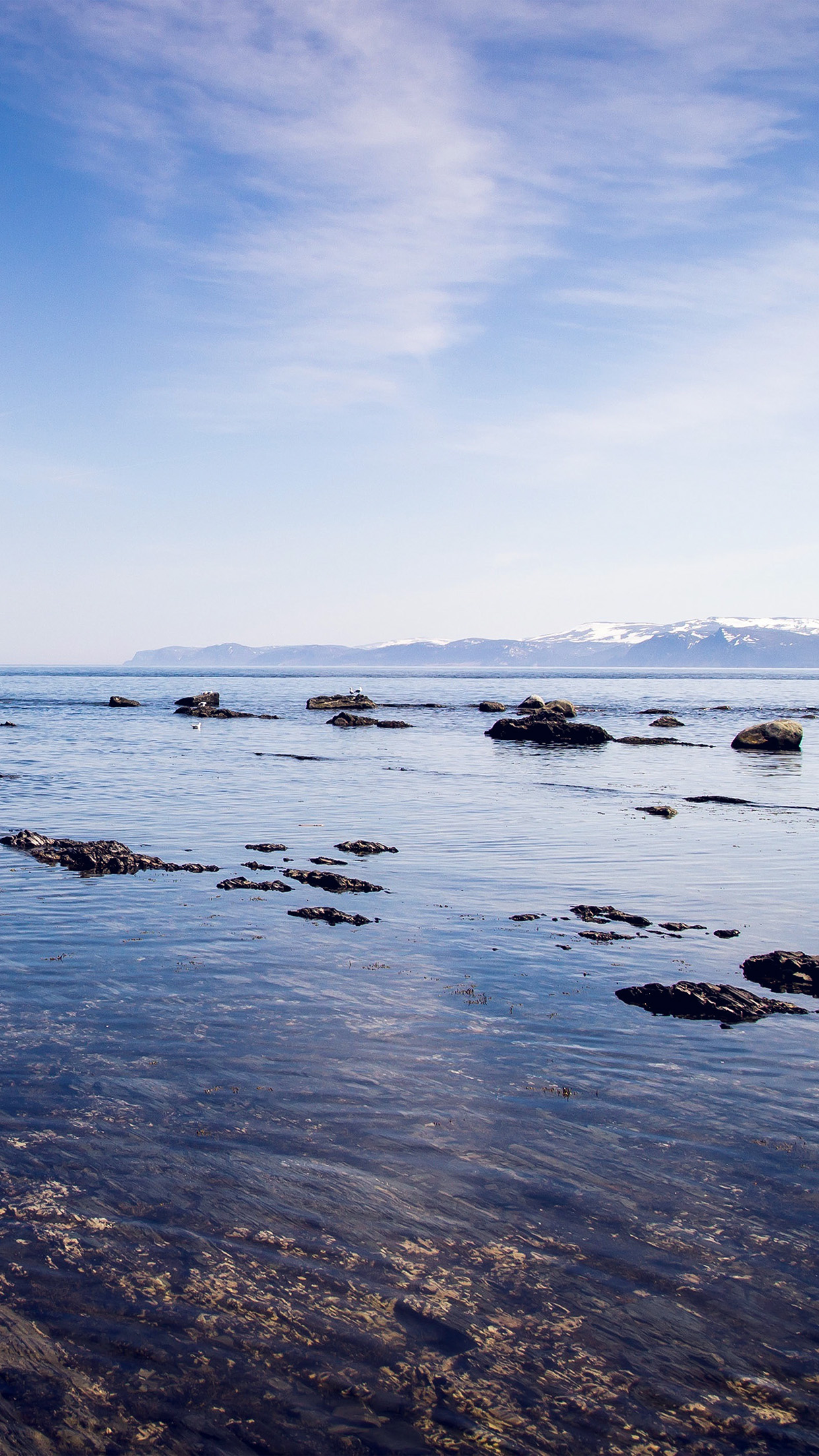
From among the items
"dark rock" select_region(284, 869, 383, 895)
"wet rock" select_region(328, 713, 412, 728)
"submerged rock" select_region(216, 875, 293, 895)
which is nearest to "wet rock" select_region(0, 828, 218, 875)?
"submerged rock" select_region(216, 875, 293, 895)

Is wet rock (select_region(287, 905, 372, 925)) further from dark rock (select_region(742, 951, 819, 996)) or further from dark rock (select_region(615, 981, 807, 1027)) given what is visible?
dark rock (select_region(742, 951, 819, 996))

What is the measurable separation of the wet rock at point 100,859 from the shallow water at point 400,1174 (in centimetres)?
64

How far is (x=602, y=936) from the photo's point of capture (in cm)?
1267

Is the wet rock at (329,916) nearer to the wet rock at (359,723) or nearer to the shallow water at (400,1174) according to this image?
the shallow water at (400,1174)

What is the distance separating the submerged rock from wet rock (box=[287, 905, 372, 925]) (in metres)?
1.39

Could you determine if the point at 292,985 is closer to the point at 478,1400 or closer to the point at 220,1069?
the point at 220,1069

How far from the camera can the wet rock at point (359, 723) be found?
207 feet

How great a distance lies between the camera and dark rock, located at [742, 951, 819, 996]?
1073 cm

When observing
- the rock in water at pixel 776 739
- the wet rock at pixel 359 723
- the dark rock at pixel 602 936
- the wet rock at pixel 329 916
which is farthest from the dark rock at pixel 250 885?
the wet rock at pixel 359 723

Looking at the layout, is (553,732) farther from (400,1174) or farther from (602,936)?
(400,1174)

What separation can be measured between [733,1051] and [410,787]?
857 inches

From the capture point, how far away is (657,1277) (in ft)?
17.3

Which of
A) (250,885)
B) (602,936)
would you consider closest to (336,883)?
(250,885)

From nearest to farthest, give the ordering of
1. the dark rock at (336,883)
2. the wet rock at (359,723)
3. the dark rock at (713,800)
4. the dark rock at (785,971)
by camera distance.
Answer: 1. the dark rock at (785,971)
2. the dark rock at (336,883)
3. the dark rock at (713,800)
4. the wet rock at (359,723)
